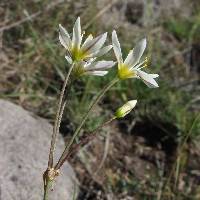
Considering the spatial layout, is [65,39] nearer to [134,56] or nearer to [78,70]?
[78,70]

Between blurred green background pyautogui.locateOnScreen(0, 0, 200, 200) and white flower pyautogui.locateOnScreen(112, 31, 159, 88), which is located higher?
white flower pyautogui.locateOnScreen(112, 31, 159, 88)

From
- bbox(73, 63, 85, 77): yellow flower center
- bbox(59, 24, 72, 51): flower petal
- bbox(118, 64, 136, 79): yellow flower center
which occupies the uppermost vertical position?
bbox(59, 24, 72, 51): flower petal

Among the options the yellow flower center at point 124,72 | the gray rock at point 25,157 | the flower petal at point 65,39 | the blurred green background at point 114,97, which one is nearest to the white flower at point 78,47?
the flower petal at point 65,39

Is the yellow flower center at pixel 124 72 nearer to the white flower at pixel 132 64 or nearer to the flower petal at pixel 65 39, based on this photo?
the white flower at pixel 132 64

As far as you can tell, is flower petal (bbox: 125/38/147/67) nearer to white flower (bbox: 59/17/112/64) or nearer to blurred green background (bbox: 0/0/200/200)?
white flower (bbox: 59/17/112/64)

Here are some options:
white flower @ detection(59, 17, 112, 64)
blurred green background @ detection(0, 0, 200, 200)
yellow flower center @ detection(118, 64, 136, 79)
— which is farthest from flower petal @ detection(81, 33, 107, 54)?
blurred green background @ detection(0, 0, 200, 200)

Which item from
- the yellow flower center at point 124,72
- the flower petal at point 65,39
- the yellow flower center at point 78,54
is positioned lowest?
the yellow flower center at point 124,72

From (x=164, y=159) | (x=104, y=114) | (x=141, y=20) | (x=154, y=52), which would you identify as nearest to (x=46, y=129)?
(x=104, y=114)
